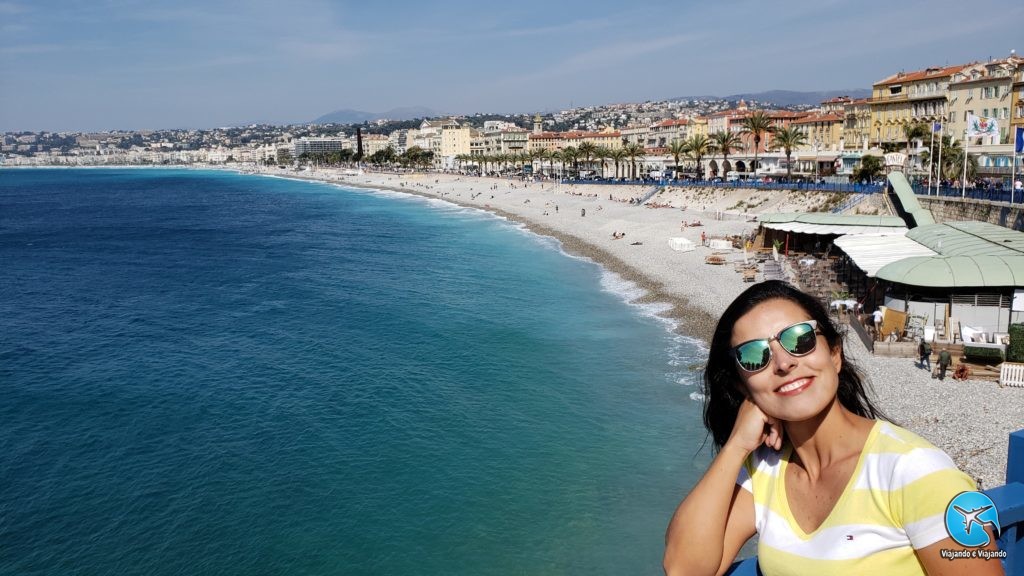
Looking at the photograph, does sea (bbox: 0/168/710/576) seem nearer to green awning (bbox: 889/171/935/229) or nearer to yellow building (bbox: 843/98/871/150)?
green awning (bbox: 889/171/935/229)

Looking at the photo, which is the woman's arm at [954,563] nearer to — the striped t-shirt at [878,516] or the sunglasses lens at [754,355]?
the striped t-shirt at [878,516]

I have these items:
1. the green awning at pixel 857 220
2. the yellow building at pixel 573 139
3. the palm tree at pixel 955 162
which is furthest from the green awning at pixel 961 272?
the yellow building at pixel 573 139

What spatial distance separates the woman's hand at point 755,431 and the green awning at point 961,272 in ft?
69.8

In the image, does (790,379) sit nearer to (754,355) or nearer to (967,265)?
(754,355)

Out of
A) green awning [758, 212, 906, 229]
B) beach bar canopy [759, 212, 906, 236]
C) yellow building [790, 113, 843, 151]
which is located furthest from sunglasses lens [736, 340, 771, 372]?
yellow building [790, 113, 843, 151]

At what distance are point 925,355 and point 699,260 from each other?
2200 centimetres

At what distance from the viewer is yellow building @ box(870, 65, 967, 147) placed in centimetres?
5800

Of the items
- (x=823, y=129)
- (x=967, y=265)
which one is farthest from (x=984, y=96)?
(x=967, y=265)

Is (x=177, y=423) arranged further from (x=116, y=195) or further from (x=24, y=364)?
(x=116, y=195)

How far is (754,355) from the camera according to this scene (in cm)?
232

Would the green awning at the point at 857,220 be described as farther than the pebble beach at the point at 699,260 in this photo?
Yes

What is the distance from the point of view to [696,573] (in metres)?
2.49

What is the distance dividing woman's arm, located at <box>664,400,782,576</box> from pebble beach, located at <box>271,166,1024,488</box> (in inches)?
36.7

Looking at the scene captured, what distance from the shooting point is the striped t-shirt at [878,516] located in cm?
195
